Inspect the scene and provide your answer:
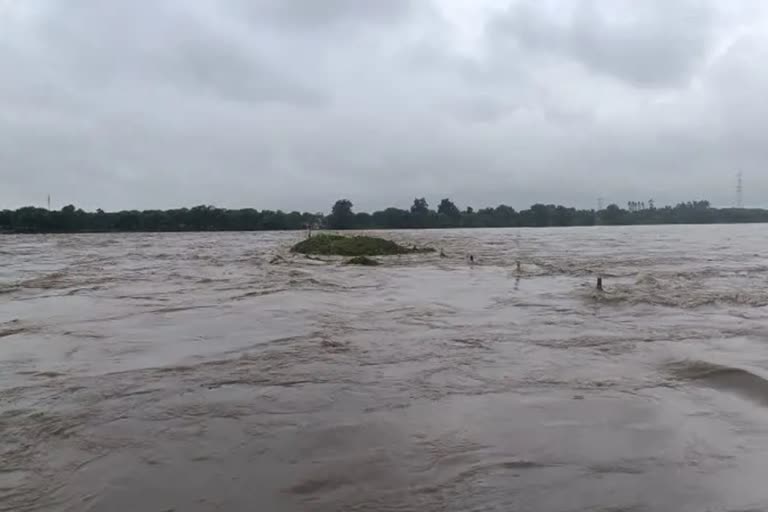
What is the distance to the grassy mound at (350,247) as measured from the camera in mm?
27281

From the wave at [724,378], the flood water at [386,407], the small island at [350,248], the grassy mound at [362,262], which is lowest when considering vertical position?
the wave at [724,378]

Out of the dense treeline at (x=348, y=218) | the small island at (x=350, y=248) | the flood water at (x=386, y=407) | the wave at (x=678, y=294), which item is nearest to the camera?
the flood water at (x=386, y=407)

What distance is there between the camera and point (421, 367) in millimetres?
6707

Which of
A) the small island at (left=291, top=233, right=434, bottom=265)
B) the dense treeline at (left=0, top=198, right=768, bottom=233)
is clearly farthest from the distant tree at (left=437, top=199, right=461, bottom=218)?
the small island at (left=291, top=233, right=434, bottom=265)

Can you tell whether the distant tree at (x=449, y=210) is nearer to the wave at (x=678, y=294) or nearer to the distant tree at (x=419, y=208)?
the distant tree at (x=419, y=208)

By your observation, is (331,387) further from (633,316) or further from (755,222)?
(755,222)

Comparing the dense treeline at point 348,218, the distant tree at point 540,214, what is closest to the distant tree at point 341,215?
the dense treeline at point 348,218

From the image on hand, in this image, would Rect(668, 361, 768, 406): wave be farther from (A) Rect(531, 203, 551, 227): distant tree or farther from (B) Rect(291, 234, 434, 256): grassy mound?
(A) Rect(531, 203, 551, 227): distant tree

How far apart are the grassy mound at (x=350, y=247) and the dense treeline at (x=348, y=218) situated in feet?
239

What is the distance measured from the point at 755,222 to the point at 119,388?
16164cm

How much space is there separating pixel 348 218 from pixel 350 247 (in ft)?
317

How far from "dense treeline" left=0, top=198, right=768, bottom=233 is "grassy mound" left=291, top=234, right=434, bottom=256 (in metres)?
72.9

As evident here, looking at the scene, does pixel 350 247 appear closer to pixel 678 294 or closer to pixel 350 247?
pixel 350 247

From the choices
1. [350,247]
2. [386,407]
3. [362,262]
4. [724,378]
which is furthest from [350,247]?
[386,407]
